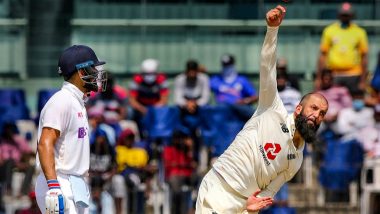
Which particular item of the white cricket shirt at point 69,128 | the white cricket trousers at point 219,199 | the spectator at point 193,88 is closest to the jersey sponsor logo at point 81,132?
the white cricket shirt at point 69,128

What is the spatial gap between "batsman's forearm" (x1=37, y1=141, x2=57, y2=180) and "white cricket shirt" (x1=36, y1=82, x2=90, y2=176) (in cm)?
22

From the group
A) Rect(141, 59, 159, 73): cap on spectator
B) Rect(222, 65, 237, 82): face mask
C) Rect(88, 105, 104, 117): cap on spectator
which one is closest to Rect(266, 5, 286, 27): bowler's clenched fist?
Rect(88, 105, 104, 117): cap on spectator

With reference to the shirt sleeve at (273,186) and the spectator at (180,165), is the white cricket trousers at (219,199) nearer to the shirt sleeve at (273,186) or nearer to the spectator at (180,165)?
the shirt sleeve at (273,186)

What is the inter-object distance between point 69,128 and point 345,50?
27.4 feet

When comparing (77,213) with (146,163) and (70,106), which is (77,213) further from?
(146,163)

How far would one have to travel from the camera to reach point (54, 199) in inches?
364

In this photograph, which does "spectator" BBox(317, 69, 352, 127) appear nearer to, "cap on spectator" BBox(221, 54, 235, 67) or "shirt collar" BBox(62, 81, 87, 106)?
"cap on spectator" BBox(221, 54, 235, 67)

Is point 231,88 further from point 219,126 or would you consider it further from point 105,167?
point 105,167

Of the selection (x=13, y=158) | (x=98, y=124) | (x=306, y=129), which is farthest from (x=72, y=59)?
(x=13, y=158)

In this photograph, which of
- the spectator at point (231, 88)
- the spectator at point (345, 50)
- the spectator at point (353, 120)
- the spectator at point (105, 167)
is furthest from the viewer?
the spectator at point (345, 50)

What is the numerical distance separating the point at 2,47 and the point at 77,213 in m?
9.67

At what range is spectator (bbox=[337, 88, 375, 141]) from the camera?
16.3 meters

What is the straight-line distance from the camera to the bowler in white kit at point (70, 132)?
9477 mm

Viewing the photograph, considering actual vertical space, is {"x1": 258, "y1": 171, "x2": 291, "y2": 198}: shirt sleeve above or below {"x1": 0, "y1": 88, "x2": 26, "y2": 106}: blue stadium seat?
above
